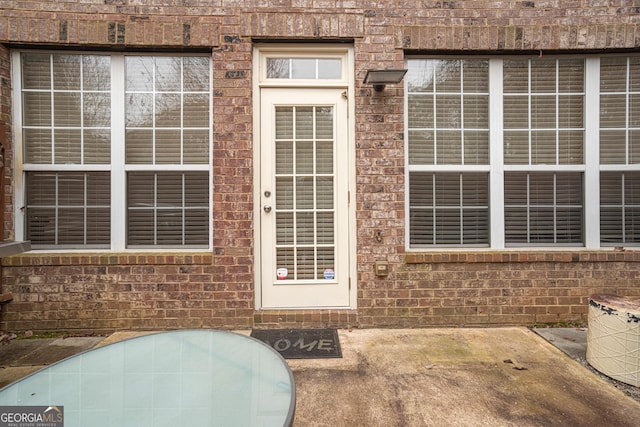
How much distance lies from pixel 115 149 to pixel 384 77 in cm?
271

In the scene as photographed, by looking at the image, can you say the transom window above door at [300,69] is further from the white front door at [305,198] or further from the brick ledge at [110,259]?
the brick ledge at [110,259]

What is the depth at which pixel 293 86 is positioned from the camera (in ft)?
10.5

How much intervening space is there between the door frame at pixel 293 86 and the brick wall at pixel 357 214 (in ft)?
0.23

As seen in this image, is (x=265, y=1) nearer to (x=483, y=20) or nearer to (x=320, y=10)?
(x=320, y=10)

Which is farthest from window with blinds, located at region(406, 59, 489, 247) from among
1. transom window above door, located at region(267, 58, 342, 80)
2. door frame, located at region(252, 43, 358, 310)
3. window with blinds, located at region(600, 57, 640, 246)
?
window with blinds, located at region(600, 57, 640, 246)

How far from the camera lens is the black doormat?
2681mm

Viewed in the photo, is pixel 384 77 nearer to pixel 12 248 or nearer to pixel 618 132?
pixel 618 132

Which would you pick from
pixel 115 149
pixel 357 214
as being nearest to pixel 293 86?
pixel 357 214

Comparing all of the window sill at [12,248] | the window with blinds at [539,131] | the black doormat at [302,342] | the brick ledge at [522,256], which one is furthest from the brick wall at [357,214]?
the window sill at [12,248]

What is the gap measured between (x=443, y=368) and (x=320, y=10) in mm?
3374

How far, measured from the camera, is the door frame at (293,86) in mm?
3199

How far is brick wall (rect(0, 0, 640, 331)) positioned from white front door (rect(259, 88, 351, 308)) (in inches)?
6.3

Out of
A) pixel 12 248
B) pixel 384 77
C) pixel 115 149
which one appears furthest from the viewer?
pixel 115 149

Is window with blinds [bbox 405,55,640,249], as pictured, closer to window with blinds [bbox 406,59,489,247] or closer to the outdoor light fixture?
window with blinds [bbox 406,59,489,247]
